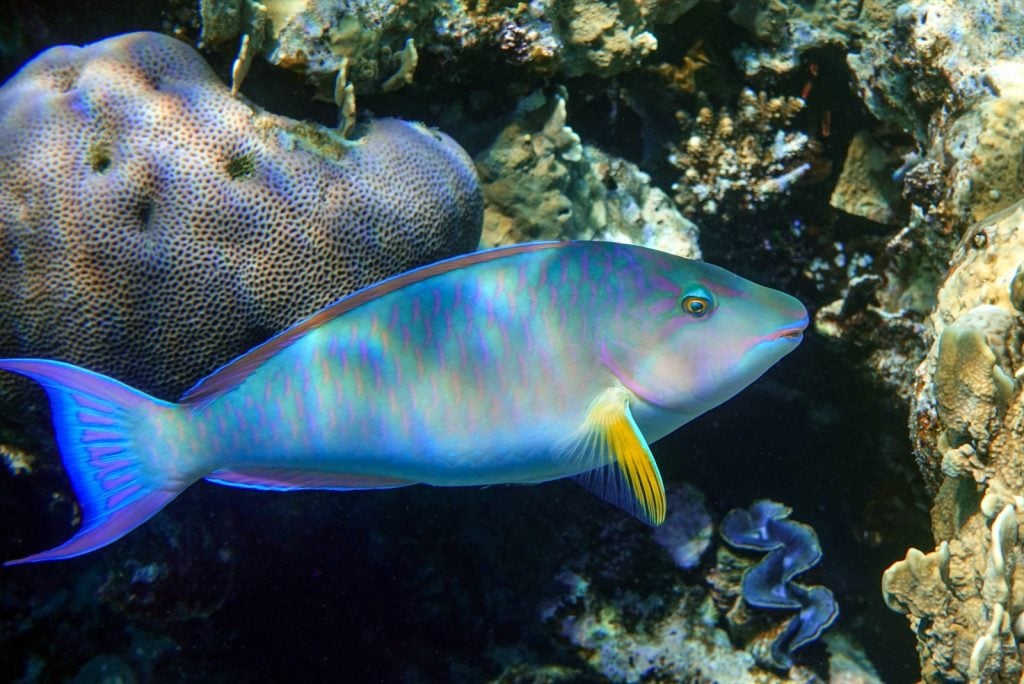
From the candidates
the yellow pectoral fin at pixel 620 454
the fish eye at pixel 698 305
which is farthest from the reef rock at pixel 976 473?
the yellow pectoral fin at pixel 620 454

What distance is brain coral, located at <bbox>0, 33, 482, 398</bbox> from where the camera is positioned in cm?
280

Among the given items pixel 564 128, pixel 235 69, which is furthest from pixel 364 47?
pixel 564 128

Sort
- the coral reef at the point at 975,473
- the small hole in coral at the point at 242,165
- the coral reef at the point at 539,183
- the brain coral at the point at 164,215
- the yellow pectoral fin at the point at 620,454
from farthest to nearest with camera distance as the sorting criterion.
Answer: the coral reef at the point at 539,183 → the small hole in coral at the point at 242,165 → the brain coral at the point at 164,215 → the coral reef at the point at 975,473 → the yellow pectoral fin at the point at 620,454

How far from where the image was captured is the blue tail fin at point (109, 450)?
222 centimetres

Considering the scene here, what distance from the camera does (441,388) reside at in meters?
2.23

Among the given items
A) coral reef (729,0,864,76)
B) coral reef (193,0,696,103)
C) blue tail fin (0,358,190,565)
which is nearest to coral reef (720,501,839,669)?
coral reef (729,0,864,76)

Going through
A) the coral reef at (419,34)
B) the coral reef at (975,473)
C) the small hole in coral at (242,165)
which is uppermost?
the coral reef at (419,34)

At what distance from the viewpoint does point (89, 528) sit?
216 cm

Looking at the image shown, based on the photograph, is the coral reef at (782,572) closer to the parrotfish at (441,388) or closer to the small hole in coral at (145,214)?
the parrotfish at (441,388)

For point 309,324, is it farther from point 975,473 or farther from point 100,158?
point 975,473

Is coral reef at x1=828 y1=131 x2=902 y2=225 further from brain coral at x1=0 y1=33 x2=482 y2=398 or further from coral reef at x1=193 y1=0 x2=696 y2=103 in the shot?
brain coral at x1=0 y1=33 x2=482 y2=398

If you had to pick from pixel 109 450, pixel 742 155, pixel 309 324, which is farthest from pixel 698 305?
pixel 742 155

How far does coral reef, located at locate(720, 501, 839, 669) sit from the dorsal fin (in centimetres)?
307

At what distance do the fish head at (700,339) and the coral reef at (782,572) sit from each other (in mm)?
2534
